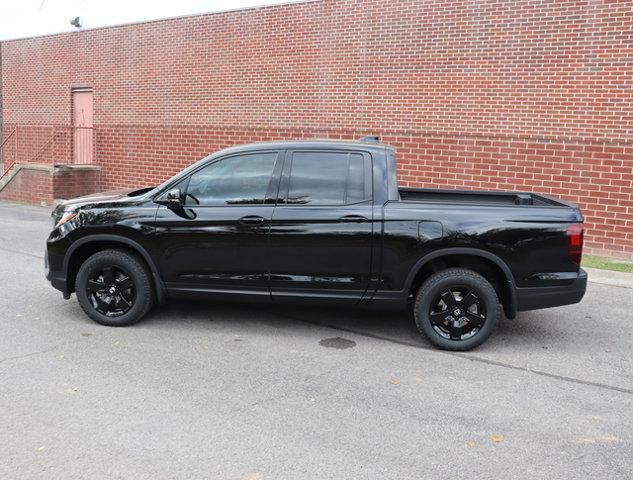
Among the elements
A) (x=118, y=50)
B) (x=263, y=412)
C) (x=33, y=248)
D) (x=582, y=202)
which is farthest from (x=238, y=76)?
(x=263, y=412)

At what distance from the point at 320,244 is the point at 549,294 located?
80.5 inches

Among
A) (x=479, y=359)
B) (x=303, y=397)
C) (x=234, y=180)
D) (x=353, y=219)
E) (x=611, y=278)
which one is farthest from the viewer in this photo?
(x=611, y=278)

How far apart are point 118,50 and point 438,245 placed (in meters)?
14.3

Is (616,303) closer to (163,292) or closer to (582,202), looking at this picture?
(582,202)

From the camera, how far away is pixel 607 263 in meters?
10.0

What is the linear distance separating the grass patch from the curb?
296mm

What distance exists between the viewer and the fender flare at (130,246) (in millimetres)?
5867

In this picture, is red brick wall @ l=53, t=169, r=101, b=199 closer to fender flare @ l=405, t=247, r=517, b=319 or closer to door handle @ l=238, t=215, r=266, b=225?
door handle @ l=238, t=215, r=266, b=225

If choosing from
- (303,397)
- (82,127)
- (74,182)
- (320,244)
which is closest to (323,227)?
(320,244)

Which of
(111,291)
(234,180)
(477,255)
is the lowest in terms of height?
(111,291)

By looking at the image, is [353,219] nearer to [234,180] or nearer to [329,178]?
[329,178]

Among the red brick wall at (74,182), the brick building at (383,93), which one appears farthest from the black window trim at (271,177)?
the red brick wall at (74,182)

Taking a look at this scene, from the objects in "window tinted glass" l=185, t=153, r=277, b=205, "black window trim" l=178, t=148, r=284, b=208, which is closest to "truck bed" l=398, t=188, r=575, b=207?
"black window trim" l=178, t=148, r=284, b=208

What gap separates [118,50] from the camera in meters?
17.0
